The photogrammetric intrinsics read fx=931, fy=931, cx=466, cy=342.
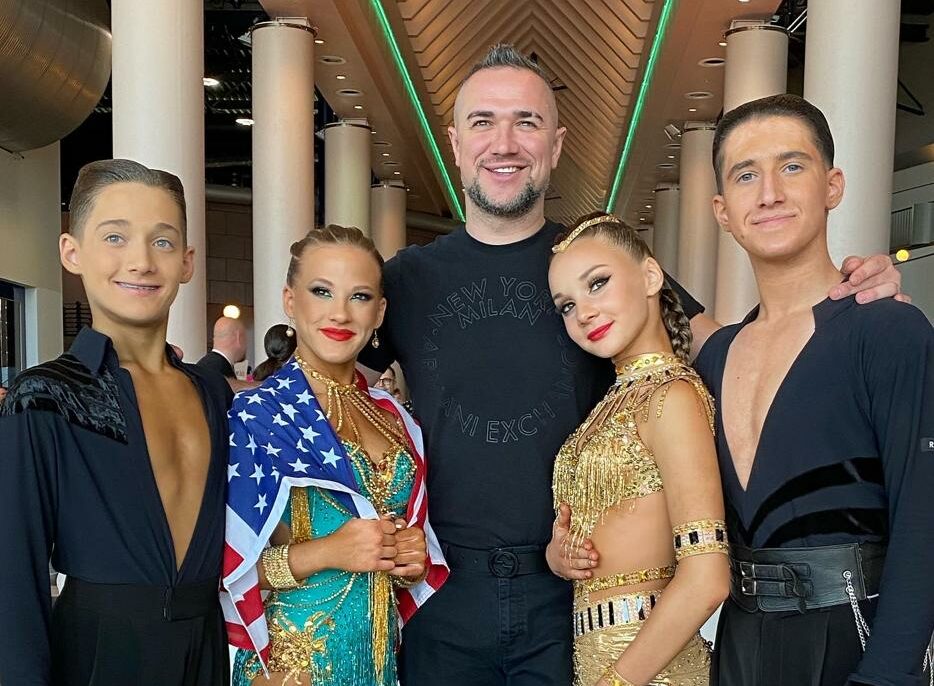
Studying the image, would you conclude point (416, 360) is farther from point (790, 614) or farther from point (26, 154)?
point (26, 154)

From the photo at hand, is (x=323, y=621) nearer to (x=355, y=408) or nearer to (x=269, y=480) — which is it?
(x=269, y=480)

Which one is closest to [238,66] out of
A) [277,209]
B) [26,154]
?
[26,154]

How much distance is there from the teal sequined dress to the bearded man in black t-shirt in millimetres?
213

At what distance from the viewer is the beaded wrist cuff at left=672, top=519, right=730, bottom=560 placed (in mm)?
1736

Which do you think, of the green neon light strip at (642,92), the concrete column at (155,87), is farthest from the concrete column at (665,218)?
the concrete column at (155,87)

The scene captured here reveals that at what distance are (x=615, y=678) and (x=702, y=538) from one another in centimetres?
33

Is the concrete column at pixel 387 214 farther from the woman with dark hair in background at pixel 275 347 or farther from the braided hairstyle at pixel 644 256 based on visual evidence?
the braided hairstyle at pixel 644 256

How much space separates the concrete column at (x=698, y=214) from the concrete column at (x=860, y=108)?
6461mm

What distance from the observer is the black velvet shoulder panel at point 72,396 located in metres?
1.61

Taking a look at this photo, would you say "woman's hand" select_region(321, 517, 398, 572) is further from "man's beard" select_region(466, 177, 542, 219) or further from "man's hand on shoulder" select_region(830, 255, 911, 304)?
"man's hand on shoulder" select_region(830, 255, 911, 304)

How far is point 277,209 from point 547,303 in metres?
6.25

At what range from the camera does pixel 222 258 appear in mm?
21016

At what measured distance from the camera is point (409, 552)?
198cm

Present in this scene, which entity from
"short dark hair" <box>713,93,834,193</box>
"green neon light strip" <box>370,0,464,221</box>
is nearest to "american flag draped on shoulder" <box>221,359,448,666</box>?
"short dark hair" <box>713,93,834,193</box>
